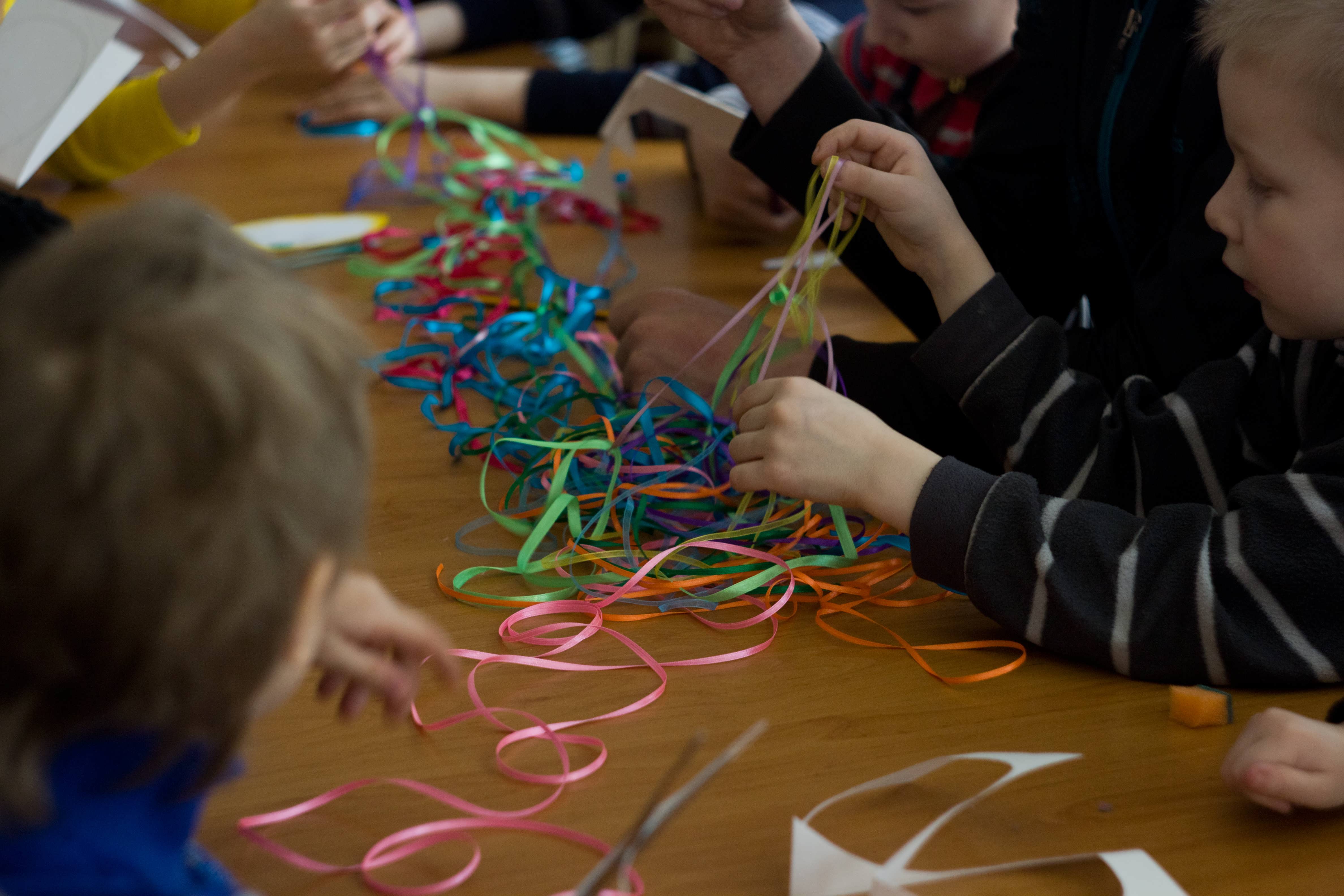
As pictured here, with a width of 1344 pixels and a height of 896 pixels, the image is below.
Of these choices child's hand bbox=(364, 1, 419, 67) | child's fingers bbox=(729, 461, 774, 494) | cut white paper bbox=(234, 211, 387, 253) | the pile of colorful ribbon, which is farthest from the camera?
child's hand bbox=(364, 1, 419, 67)

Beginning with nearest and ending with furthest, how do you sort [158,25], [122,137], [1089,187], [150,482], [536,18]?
[150,482] < [1089,187] < [122,137] < [158,25] < [536,18]

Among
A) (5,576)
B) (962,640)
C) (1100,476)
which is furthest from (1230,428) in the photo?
(5,576)

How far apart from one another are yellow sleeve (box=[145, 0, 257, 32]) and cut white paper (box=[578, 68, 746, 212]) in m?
0.70

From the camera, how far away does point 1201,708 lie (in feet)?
1.91

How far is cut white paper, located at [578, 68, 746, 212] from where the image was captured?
3.61ft

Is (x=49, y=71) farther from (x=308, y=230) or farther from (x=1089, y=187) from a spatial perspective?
(x=1089, y=187)

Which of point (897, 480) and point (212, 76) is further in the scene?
point (212, 76)

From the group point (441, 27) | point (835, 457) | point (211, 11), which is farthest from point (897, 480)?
point (441, 27)

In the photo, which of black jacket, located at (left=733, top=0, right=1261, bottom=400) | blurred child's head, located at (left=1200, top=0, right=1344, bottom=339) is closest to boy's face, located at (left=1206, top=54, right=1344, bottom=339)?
blurred child's head, located at (left=1200, top=0, right=1344, bottom=339)

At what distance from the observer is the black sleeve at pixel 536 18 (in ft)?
6.95

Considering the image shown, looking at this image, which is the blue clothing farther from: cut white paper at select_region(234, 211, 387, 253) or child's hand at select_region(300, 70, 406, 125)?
child's hand at select_region(300, 70, 406, 125)

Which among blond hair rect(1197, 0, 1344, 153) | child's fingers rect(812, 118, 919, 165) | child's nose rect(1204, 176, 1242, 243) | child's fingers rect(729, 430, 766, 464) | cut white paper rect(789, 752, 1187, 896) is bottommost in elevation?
cut white paper rect(789, 752, 1187, 896)

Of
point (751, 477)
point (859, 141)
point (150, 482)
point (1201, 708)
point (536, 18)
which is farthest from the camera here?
point (536, 18)

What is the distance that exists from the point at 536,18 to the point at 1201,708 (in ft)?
6.37
